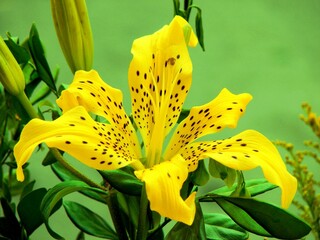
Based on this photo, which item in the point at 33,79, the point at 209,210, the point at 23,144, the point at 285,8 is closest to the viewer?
the point at 23,144

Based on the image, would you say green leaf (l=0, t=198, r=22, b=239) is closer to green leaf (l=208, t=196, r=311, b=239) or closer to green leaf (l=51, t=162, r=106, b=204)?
green leaf (l=51, t=162, r=106, b=204)

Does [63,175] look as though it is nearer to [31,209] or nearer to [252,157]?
[31,209]

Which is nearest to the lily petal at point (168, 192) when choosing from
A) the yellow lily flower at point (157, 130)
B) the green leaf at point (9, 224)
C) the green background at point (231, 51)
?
the yellow lily flower at point (157, 130)

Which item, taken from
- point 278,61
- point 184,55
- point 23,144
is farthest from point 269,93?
point 23,144

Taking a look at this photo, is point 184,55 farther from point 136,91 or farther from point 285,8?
point 285,8

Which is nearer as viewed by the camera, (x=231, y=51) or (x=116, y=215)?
(x=116, y=215)

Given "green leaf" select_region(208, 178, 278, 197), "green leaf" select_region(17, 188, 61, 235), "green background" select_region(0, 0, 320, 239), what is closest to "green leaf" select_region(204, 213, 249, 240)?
"green leaf" select_region(208, 178, 278, 197)

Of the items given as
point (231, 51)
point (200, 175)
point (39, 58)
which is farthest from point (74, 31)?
point (231, 51)
